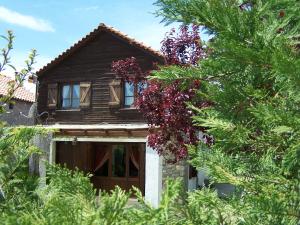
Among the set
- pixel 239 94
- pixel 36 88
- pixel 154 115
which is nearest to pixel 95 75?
pixel 36 88

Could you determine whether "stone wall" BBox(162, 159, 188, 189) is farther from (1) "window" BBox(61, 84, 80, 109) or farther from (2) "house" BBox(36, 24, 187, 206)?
(1) "window" BBox(61, 84, 80, 109)

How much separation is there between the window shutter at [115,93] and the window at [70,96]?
82.6 inches

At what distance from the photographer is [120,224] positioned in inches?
51.7

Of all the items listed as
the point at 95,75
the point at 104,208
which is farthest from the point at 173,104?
the point at 95,75

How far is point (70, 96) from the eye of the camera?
21.4 metres

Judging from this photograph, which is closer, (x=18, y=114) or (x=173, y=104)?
(x=173, y=104)

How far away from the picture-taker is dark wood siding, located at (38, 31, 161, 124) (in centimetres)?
1994

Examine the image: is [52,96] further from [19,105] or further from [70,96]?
[19,105]

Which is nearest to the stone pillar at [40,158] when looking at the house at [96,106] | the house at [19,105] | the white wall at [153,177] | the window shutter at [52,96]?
the white wall at [153,177]

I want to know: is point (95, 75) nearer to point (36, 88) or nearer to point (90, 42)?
point (90, 42)

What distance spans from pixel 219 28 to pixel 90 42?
2011 cm

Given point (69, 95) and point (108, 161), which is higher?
point (69, 95)

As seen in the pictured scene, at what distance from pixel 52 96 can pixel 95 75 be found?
2.66 metres

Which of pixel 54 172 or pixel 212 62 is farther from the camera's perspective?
pixel 212 62
